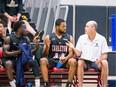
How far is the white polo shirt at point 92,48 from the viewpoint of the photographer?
41.1 ft

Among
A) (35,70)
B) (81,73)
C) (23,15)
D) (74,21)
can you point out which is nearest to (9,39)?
(35,70)

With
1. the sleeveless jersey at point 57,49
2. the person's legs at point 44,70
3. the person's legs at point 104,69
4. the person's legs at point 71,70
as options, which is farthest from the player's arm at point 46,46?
the person's legs at point 104,69

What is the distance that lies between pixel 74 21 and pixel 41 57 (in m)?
6.24

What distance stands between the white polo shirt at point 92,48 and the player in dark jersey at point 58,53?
25cm

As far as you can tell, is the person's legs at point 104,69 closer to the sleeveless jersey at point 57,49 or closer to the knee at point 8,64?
the sleeveless jersey at point 57,49

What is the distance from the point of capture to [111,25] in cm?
1883

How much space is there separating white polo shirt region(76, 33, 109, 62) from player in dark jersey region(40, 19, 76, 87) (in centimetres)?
25

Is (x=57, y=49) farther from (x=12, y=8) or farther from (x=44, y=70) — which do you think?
(x=12, y=8)

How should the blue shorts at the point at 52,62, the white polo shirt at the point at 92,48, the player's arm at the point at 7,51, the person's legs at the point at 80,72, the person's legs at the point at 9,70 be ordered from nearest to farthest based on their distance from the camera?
1. the person's legs at the point at 9,70
2. the player's arm at the point at 7,51
3. the person's legs at the point at 80,72
4. the blue shorts at the point at 52,62
5. the white polo shirt at the point at 92,48

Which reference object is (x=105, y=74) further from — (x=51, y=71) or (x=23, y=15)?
(x=23, y=15)

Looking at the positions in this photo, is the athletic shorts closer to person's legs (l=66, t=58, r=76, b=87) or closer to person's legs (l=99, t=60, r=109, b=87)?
person's legs (l=99, t=60, r=109, b=87)

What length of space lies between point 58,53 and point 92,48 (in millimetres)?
695

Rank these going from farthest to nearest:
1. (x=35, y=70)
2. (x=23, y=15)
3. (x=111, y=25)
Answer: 1. (x=111, y=25)
2. (x=23, y=15)
3. (x=35, y=70)

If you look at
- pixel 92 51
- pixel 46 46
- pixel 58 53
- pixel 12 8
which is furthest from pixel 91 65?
pixel 12 8
